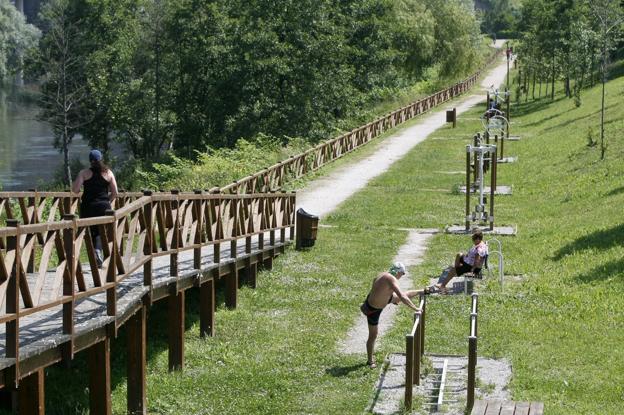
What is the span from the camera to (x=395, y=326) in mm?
17203

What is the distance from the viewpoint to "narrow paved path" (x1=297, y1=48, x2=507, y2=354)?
1728 cm

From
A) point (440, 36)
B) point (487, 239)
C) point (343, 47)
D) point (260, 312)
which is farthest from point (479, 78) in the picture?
point (260, 312)

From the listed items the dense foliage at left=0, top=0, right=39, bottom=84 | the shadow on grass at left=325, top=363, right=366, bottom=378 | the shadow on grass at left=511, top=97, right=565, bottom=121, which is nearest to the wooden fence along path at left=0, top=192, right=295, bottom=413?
the shadow on grass at left=325, top=363, right=366, bottom=378

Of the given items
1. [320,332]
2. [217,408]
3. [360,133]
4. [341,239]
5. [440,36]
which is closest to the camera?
[217,408]

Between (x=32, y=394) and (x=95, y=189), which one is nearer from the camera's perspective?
(x=32, y=394)

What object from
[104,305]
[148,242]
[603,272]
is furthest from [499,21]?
[104,305]

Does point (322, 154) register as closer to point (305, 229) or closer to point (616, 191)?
point (616, 191)

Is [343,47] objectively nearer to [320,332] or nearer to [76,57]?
[76,57]

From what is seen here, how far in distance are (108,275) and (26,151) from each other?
58162mm

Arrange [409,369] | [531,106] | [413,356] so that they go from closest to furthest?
[409,369]
[413,356]
[531,106]

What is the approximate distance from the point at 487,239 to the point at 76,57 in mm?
42294

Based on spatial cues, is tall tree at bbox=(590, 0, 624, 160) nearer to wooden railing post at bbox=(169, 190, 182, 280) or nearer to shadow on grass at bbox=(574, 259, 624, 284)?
shadow on grass at bbox=(574, 259, 624, 284)

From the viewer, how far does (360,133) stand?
47219 millimetres

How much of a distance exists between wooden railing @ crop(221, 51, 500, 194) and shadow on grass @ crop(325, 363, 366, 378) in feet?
25.2
